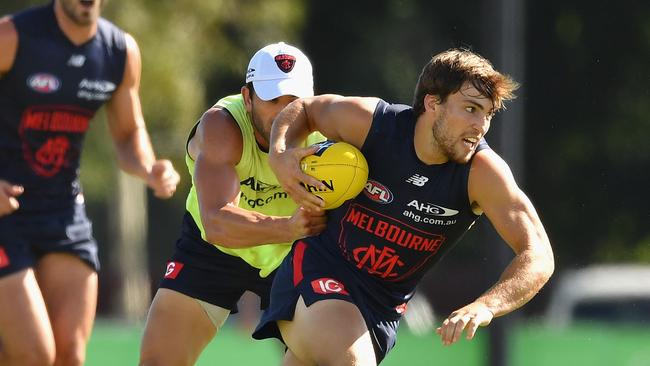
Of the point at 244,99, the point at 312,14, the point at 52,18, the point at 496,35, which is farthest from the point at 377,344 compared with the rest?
the point at 312,14

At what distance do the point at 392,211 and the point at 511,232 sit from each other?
0.51 metres

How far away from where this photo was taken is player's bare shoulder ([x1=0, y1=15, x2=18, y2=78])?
261 inches

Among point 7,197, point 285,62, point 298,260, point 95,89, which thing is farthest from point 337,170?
point 95,89

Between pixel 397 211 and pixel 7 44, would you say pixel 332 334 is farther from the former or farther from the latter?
pixel 7 44

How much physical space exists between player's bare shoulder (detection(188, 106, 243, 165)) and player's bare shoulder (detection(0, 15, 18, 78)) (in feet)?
3.46

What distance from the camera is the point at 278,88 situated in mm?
6211

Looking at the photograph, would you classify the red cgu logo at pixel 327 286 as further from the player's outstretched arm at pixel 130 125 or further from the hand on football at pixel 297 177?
the player's outstretched arm at pixel 130 125

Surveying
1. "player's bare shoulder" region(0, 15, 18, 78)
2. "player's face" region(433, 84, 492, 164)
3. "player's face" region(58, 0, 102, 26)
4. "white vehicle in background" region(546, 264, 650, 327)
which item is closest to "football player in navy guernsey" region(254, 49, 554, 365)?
"player's face" region(433, 84, 492, 164)

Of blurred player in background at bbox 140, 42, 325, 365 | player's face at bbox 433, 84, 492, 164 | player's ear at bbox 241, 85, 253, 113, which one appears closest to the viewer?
player's face at bbox 433, 84, 492, 164

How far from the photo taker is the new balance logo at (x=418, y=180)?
5.72 metres

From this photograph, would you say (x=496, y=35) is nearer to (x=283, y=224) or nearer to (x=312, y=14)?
(x=283, y=224)

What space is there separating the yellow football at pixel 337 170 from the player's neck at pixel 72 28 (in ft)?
5.81

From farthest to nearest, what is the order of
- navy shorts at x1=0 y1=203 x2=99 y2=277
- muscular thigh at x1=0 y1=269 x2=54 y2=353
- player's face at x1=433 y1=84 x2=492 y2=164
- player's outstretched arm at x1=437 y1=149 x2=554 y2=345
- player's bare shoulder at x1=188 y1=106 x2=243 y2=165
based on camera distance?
navy shorts at x1=0 y1=203 x2=99 y2=277 → muscular thigh at x1=0 y1=269 x2=54 y2=353 → player's bare shoulder at x1=188 y1=106 x2=243 y2=165 → player's face at x1=433 y1=84 x2=492 y2=164 → player's outstretched arm at x1=437 y1=149 x2=554 y2=345

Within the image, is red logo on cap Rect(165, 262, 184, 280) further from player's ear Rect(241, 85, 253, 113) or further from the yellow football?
the yellow football
